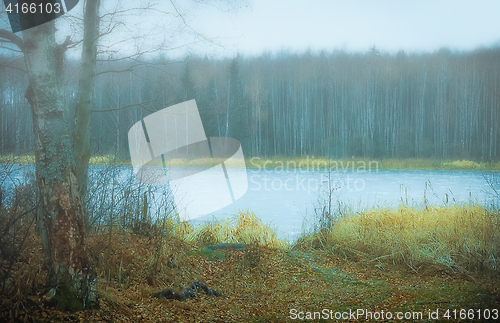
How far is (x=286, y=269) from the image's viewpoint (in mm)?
4746

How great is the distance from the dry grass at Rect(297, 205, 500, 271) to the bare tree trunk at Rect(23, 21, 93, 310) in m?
3.70

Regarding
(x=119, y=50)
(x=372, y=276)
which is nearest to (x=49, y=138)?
(x=119, y=50)

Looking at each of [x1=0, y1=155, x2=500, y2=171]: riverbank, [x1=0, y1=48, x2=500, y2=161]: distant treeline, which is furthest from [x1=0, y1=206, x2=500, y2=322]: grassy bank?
[x1=0, y1=48, x2=500, y2=161]: distant treeline

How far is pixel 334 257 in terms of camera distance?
533 cm

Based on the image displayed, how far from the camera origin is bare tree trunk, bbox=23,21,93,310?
2527 millimetres

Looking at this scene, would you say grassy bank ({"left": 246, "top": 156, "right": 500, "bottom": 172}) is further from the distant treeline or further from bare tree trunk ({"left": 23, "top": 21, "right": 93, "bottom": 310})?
bare tree trunk ({"left": 23, "top": 21, "right": 93, "bottom": 310})

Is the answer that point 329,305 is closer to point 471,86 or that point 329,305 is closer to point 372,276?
point 372,276

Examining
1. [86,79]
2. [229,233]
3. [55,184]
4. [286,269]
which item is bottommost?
[286,269]

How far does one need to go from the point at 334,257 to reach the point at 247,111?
816 inches

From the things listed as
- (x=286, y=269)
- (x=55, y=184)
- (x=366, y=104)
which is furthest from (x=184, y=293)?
(x=366, y=104)

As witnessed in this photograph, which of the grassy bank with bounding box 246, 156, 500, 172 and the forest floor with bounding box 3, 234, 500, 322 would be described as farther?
the grassy bank with bounding box 246, 156, 500, 172

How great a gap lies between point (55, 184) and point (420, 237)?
4.66m

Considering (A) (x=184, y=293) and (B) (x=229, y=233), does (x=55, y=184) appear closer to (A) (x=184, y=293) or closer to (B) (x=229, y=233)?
(A) (x=184, y=293)

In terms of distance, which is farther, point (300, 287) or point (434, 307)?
point (300, 287)
